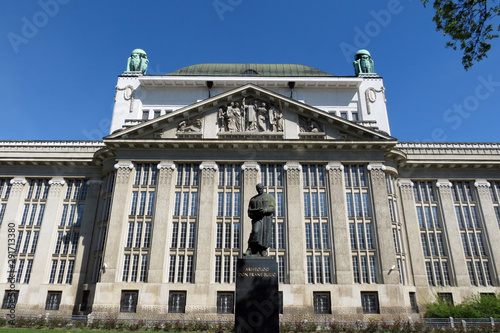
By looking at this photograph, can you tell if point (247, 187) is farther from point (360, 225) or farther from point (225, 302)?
point (360, 225)

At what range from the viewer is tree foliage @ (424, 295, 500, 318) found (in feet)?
94.0

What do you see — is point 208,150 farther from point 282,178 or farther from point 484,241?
point 484,241

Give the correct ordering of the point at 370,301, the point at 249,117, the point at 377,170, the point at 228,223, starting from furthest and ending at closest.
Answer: the point at 249,117
the point at 377,170
the point at 228,223
the point at 370,301

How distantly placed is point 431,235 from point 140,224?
103 feet

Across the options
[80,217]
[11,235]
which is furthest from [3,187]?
[80,217]

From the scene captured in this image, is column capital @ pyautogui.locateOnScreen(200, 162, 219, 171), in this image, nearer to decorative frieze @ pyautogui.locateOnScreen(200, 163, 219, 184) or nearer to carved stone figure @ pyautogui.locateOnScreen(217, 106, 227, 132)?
decorative frieze @ pyautogui.locateOnScreen(200, 163, 219, 184)

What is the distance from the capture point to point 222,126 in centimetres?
3778

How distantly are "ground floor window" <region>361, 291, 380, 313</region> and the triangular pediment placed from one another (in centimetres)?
1529

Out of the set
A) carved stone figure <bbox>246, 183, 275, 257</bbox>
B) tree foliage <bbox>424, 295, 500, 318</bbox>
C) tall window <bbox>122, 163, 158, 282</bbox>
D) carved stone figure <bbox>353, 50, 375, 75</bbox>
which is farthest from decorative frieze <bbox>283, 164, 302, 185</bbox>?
carved stone figure <bbox>353, 50, 375, 75</bbox>

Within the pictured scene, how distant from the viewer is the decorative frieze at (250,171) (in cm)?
3622

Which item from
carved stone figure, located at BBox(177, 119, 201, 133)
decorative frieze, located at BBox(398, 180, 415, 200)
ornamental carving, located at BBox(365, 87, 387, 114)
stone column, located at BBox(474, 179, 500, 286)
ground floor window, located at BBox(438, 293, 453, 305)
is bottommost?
ground floor window, located at BBox(438, 293, 453, 305)

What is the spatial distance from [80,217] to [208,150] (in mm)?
16708

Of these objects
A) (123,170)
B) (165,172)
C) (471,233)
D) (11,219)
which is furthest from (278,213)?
(11,219)

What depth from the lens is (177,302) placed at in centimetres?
3191
